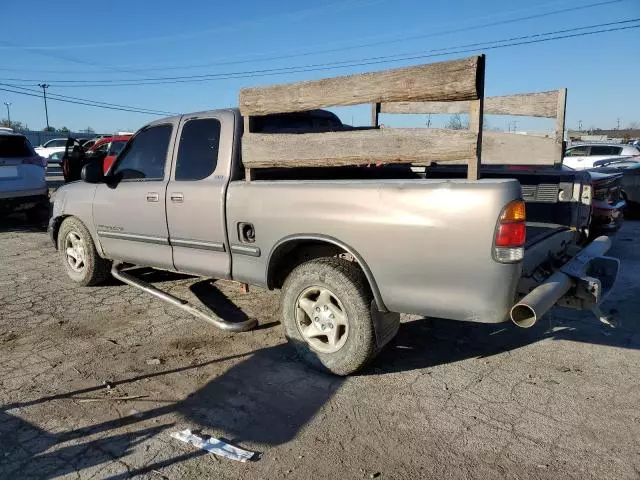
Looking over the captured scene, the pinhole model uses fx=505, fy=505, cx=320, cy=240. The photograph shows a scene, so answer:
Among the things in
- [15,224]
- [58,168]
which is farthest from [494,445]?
[58,168]

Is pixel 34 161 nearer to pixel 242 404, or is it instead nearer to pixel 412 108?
pixel 412 108

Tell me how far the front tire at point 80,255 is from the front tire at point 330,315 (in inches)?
116

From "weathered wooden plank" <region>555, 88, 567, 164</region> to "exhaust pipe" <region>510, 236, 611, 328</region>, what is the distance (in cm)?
168

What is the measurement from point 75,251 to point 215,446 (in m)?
4.05

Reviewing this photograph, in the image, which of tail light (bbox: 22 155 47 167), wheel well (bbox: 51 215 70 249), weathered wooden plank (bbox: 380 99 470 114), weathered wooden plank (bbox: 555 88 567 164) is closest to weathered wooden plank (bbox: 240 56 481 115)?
weathered wooden plank (bbox: 380 99 470 114)

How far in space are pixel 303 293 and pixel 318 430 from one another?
1.06 metres

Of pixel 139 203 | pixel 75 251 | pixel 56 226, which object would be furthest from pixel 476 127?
pixel 56 226

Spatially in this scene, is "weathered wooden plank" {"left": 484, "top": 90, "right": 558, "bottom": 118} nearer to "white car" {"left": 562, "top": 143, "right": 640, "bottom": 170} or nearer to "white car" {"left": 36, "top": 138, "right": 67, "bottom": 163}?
"white car" {"left": 562, "top": 143, "right": 640, "bottom": 170}

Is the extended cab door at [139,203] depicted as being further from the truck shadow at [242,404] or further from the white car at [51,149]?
the white car at [51,149]

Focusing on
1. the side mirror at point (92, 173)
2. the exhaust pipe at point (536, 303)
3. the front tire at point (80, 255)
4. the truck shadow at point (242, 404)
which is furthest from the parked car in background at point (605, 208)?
the front tire at point (80, 255)

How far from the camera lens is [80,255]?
5.95 metres

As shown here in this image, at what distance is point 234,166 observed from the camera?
4203 mm

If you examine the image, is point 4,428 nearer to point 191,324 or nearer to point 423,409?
point 191,324

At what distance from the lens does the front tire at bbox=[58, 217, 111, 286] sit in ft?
18.8
